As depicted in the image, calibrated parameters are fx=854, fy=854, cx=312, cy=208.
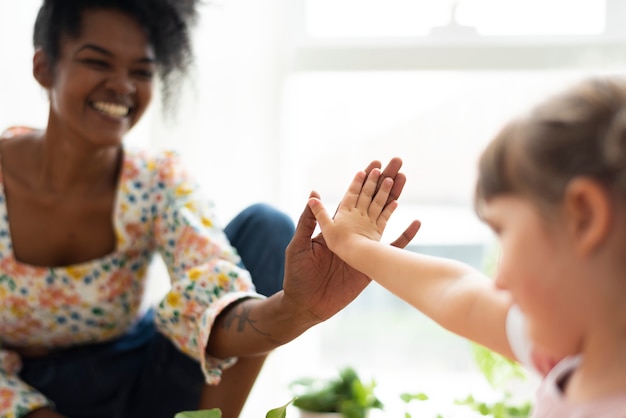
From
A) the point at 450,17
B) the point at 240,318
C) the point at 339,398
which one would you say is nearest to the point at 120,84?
the point at 240,318

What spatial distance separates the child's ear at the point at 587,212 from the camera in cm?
67

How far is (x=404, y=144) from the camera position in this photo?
2281 mm

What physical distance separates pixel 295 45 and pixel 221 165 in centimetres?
38

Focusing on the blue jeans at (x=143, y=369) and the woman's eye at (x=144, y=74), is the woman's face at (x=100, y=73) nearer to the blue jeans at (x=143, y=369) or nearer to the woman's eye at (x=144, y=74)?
the woman's eye at (x=144, y=74)

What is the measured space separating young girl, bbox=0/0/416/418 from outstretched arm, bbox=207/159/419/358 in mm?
185

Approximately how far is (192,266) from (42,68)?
498 millimetres

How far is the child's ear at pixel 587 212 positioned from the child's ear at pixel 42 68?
122cm

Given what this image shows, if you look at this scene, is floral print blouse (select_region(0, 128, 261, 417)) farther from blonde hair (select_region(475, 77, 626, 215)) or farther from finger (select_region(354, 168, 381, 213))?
blonde hair (select_region(475, 77, 626, 215))

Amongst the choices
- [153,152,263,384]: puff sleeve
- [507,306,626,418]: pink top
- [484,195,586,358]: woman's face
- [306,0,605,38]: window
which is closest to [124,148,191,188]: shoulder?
[153,152,263,384]: puff sleeve

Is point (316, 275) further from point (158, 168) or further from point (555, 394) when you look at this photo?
point (158, 168)

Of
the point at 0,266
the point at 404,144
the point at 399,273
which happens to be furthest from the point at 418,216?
the point at 399,273

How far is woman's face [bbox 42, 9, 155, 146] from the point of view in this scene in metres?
1.58

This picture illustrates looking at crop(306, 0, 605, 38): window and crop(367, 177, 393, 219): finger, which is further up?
crop(306, 0, 605, 38): window

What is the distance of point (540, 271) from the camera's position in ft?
2.38
